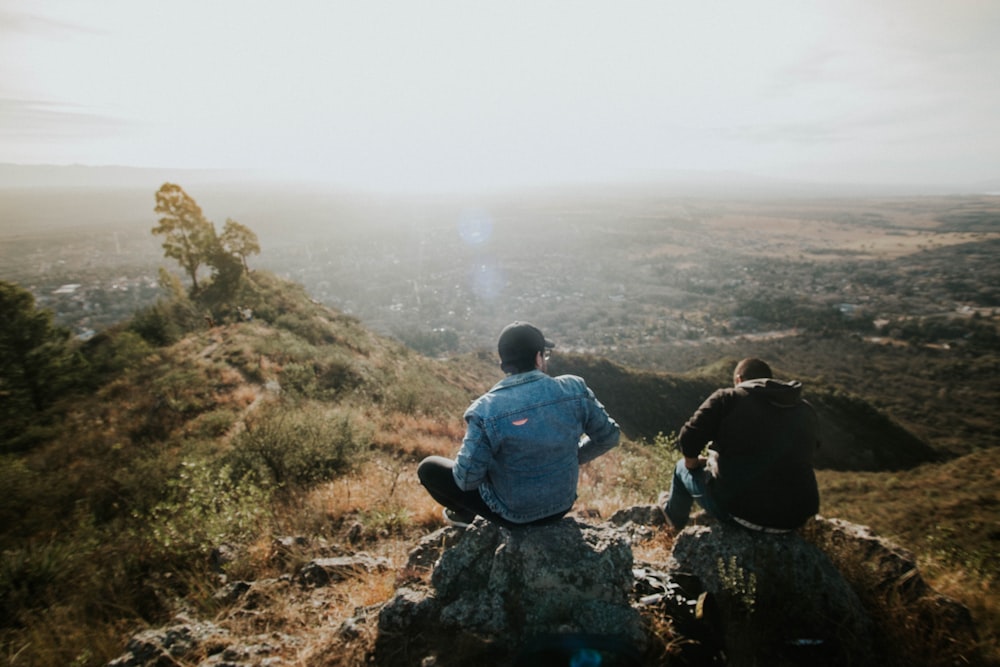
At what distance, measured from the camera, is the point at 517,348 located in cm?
262

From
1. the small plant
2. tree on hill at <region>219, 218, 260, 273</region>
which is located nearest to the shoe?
the small plant

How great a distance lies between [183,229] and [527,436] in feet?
90.4

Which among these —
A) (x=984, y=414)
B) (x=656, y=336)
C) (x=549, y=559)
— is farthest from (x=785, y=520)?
(x=656, y=336)

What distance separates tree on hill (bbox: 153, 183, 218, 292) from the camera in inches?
870

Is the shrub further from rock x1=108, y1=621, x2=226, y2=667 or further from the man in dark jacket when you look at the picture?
the man in dark jacket

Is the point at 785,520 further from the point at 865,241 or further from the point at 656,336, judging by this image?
the point at 865,241

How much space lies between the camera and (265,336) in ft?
49.4

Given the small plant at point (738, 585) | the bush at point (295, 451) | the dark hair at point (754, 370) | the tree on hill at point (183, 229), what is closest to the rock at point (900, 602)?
the small plant at point (738, 585)

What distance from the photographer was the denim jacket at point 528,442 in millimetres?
2463

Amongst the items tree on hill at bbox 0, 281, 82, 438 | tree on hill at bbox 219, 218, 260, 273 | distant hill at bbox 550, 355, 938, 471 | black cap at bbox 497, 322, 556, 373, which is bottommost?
distant hill at bbox 550, 355, 938, 471

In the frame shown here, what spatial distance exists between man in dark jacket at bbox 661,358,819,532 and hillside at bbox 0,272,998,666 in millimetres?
1331

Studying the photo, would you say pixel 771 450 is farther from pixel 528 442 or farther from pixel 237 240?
pixel 237 240

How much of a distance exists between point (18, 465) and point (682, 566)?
Answer: 7.45 meters

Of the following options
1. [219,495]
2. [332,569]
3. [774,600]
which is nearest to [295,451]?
[219,495]
